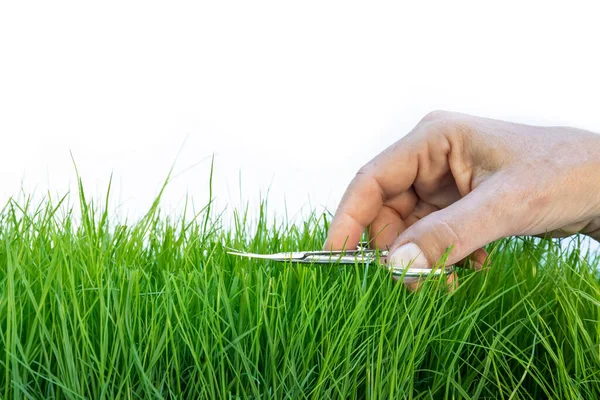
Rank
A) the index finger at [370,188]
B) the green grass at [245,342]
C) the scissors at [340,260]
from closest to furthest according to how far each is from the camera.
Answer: the green grass at [245,342] → the scissors at [340,260] → the index finger at [370,188]

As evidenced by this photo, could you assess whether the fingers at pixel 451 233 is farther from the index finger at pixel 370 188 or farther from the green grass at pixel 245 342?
the index finger at pixel 370 188

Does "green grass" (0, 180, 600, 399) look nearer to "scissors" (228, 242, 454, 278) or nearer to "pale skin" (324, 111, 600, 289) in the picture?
"scissors" (228, 242, 454, 278)

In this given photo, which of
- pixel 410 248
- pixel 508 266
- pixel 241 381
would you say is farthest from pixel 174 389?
pixel 508 266

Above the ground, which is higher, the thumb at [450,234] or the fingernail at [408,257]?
the thumb at [450,234]

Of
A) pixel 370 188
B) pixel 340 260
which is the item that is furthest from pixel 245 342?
pixel 370 188

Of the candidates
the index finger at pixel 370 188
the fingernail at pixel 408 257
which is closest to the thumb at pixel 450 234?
the fingernail at pixel 408 257

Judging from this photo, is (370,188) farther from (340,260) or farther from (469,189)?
(340,260)

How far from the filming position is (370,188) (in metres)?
1.61

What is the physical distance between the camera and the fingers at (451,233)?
123 cm

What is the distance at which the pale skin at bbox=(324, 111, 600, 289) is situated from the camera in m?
1.25

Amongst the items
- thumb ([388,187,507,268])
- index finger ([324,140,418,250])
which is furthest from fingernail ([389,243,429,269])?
index finger ([324,140,418,250])

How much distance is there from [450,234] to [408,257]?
10 cm

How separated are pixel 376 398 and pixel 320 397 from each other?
90 mm

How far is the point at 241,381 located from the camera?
0.98m
